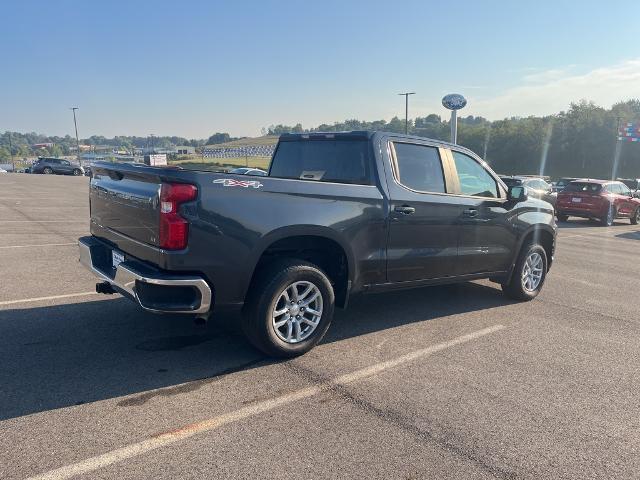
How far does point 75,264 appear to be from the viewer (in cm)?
757

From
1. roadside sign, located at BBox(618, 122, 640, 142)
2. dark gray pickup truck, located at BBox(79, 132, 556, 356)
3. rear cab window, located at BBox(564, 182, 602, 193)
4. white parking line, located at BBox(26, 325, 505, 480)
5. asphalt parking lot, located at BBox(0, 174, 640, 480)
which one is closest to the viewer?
white parking line, located at BBox(26, 325, 505, 480)

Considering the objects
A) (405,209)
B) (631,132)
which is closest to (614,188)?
(405,209)

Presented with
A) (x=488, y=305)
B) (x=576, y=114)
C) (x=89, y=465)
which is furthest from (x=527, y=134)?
(x=89, y=465)

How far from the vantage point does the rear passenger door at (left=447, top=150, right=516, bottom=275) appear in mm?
5461

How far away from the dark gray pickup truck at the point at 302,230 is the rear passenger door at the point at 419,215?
0.01 meters

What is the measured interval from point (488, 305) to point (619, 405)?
2.57 m

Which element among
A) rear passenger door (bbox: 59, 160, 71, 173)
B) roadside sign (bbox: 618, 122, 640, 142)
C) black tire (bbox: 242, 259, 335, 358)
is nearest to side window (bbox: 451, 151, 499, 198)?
black tire (bbox: 242, 259, 335, 358)

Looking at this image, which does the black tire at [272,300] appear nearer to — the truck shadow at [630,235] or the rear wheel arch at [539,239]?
the rear wheel arch at [539,239]

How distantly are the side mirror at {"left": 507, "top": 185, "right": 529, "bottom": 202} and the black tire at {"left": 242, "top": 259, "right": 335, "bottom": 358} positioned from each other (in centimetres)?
284

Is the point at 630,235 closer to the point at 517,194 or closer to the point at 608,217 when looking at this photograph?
the point at 608,217

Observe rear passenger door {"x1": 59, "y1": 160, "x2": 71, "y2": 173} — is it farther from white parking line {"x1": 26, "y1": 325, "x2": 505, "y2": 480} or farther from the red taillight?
white parking line {"x1": 26, "y1": 325, "x2": 505, "y2": 480}

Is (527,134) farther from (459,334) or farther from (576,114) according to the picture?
(459,334)

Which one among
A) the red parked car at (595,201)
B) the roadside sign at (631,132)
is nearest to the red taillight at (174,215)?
the red parked car at (595,201)

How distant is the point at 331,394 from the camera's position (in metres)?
3.62
